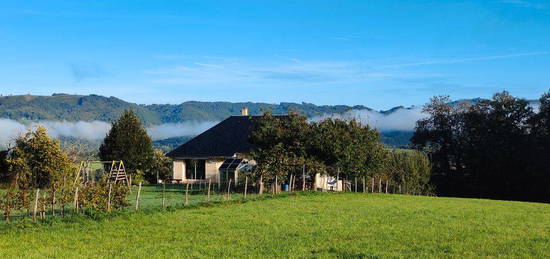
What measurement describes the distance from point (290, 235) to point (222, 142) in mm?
Answer: 35068

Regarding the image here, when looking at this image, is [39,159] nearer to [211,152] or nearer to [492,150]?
[211,152]

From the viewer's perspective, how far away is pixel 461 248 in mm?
14578

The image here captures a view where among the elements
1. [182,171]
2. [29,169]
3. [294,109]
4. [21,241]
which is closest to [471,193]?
[294,109]

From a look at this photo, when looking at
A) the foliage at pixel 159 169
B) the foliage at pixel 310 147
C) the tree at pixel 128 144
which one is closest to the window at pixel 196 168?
the foliage at pixel 159 169

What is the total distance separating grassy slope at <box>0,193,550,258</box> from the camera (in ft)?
46.5

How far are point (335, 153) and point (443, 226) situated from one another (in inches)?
764

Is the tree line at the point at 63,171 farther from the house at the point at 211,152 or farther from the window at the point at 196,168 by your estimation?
the window at the point at 196,168

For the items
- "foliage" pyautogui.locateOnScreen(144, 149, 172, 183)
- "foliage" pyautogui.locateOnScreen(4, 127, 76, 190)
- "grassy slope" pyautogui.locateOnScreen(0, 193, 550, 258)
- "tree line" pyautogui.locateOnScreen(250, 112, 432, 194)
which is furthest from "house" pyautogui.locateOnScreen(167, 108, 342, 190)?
"grassy slope" pyautogui.locateOnScreen(0, 193, 550, 258)

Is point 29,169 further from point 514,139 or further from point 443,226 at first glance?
point 514,139

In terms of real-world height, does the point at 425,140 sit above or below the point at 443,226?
above

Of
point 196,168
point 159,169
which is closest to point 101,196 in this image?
point 196,168

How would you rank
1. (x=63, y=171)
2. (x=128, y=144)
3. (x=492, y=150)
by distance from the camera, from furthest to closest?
(x=492, y=150)
(x=128, y=144)
(x=63, y=171)

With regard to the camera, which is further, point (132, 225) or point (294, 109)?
point (294, 109)

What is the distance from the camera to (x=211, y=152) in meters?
50.4
